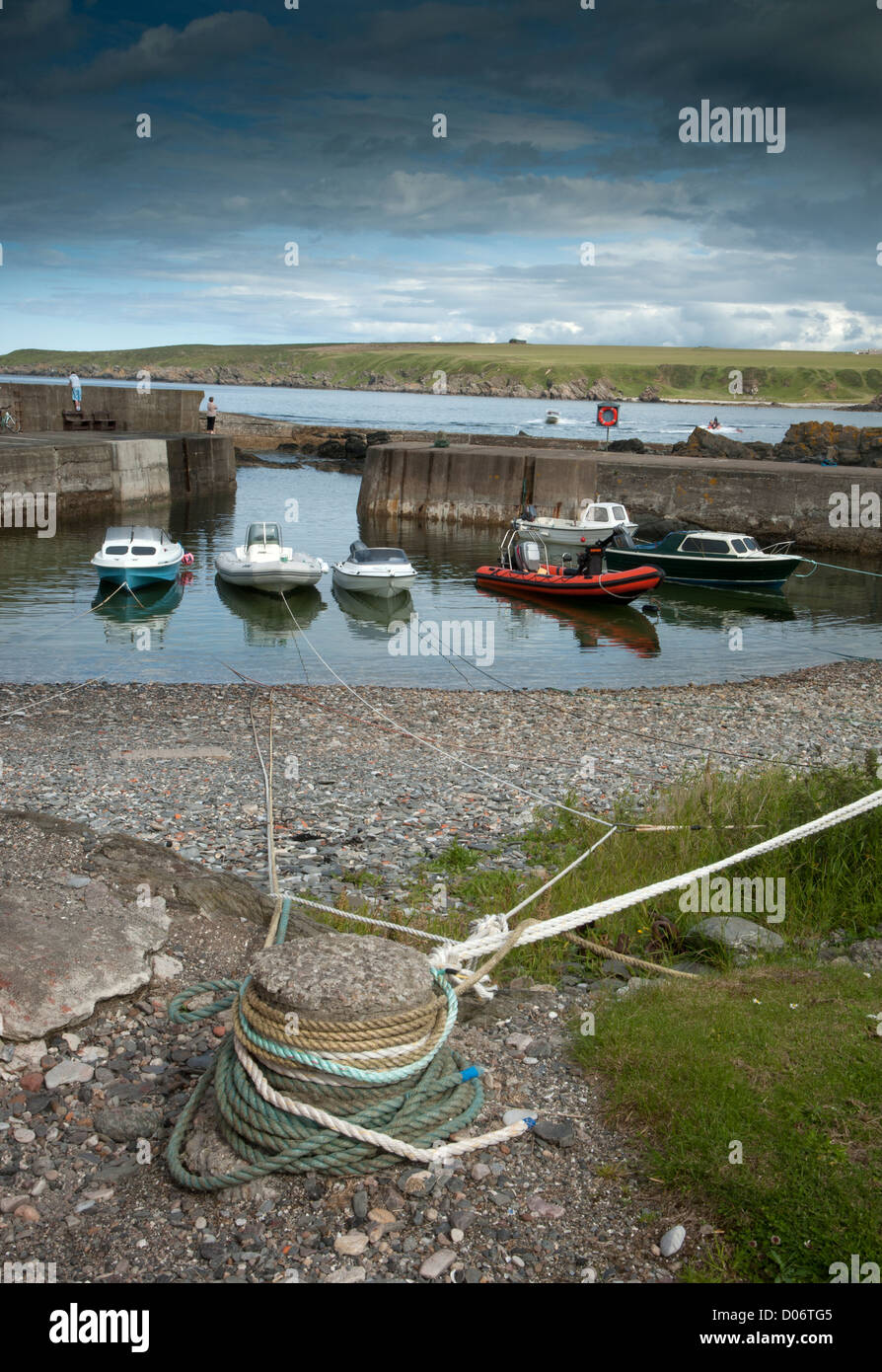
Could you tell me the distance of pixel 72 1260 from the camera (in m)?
3.88

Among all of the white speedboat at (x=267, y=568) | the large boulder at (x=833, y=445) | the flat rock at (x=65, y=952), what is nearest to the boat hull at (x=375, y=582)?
the white speedboat at (x=267, y=568)

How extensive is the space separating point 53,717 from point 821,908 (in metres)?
12.2

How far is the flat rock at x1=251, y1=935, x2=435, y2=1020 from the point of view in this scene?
426 centimetres

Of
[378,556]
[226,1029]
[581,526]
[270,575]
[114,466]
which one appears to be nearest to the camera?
[226,1029]

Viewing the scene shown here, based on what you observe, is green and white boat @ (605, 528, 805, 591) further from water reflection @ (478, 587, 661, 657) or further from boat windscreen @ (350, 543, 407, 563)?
boat windscreen @ (350, 543, 407, 563)

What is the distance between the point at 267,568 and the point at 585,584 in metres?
9.27

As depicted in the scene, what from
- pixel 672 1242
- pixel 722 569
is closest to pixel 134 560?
pixel 722 569

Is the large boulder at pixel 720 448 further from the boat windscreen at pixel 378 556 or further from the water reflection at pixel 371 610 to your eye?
the water reflection at pixel 371 610

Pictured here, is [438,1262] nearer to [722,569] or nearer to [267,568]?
[267,568]

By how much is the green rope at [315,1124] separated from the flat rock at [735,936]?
2920 millimetres

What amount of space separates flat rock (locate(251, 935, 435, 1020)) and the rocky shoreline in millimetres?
710

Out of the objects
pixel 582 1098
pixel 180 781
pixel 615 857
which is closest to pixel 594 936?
pixel 615 857

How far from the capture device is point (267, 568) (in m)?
30.0
